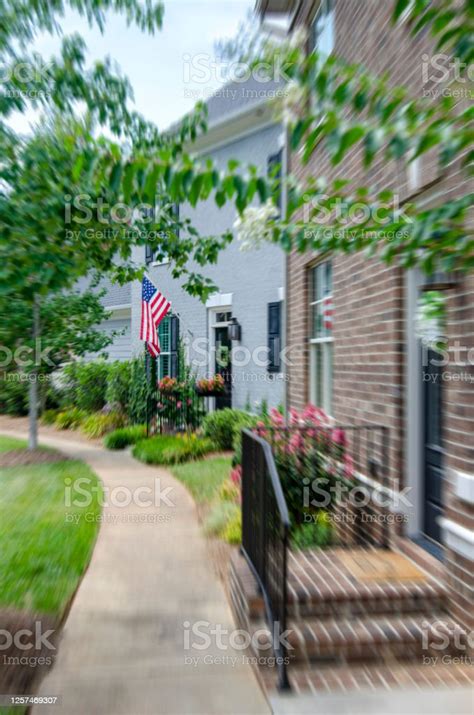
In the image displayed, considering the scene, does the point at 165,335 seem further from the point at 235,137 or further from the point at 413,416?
the point at 413,416

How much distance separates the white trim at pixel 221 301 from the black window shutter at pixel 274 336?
5.13 feet

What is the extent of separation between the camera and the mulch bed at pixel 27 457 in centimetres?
858

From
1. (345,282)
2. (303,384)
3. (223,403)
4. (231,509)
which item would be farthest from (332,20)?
(223,403)

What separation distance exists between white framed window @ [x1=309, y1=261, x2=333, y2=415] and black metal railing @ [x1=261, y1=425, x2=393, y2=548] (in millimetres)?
1300

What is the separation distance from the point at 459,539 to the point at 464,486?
13.3 inches

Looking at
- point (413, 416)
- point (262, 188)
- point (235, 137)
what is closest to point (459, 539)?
point (413, 416)

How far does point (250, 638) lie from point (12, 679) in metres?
1.32

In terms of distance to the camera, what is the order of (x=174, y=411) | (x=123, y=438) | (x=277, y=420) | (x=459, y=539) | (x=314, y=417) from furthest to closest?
(x=174, y=411) → (x=123, y=438) → (x=277, y=420) → (x=314, y=417) → (x=459, y=539)

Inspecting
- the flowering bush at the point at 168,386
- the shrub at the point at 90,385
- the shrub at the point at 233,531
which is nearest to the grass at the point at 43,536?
the shrub at the point at 233,531

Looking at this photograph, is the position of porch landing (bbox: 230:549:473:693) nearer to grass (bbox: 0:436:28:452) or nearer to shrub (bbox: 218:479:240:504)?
shrub (bbox: 218:479:240:504)

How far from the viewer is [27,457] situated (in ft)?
29.3

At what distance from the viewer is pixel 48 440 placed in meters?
A: 11.4

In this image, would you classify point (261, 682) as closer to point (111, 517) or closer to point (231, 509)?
point (231, 509)

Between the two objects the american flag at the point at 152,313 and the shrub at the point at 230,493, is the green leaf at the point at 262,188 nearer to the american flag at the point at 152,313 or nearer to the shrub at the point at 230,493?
the shrub at the point at 230,493
